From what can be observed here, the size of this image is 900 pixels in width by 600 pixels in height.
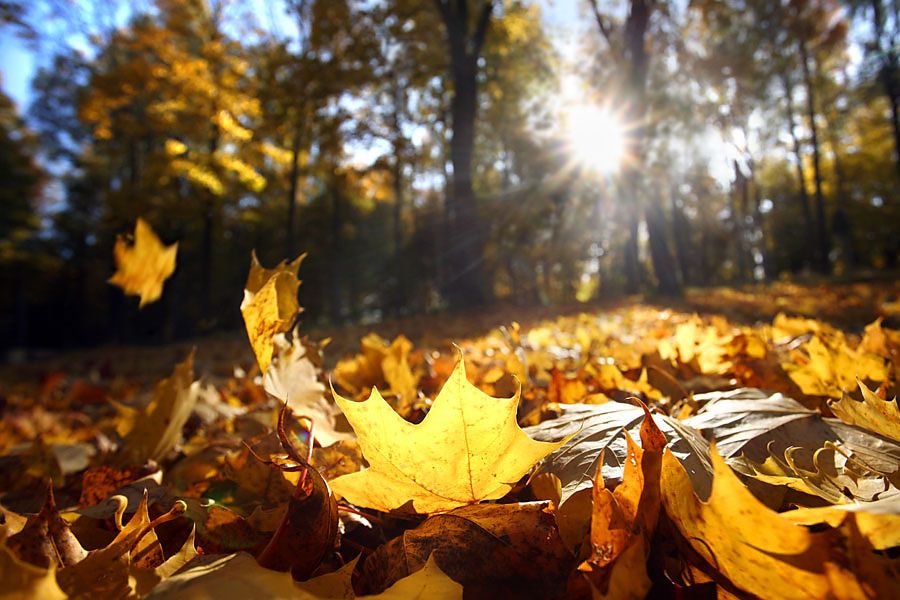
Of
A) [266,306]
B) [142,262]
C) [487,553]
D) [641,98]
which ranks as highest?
[641,98]

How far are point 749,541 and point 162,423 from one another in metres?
0.97

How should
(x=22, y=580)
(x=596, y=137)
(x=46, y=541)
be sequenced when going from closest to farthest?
1. (x=22, y=580)
2. (x=46, y=541)
3. (x=596, y=137)

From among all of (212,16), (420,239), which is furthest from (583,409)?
(420,239)

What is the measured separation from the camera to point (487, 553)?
0.48 metres

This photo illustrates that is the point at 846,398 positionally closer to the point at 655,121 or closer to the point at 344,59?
the point at 344,59

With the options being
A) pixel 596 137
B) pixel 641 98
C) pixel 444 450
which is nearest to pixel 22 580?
pixel 444 450

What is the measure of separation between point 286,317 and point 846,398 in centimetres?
71

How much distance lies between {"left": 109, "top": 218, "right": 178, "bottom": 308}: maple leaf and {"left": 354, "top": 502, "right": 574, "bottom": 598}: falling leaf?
0.65 m

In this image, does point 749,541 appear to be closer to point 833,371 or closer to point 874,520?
point 874,520

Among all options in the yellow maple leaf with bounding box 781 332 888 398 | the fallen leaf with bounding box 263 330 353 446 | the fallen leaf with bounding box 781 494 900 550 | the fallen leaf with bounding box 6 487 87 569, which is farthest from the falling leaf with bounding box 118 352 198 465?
the yellow maple leaf with bounding box 781 332 888 398

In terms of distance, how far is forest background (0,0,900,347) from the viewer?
10.7 meters

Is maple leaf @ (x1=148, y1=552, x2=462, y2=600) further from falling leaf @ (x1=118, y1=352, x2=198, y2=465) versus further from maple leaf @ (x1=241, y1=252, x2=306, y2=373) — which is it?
falling leaf @ (x1=118, y1=352, x2=198, y2=465)

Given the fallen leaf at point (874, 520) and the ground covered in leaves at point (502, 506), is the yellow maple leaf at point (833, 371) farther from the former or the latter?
the fallen leaf at point (874, 520)

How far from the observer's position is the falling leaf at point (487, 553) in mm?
462
